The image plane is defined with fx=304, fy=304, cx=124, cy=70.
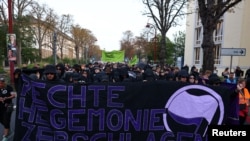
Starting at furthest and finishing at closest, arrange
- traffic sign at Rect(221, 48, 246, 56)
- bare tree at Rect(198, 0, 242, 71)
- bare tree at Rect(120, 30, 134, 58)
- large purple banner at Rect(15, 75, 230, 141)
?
bare tree at Rect(120, 30, 134, 58) < bare tree at Rect(198, 0, 242, 71) < traffic sign at Rect(221, 48, 246, 56) < large purple banner at Rect(15, 75, 230, 141)

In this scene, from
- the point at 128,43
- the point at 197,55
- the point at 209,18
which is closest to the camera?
the point at 209,18

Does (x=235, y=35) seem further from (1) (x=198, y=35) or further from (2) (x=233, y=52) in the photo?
(2) (x=233, y=52)

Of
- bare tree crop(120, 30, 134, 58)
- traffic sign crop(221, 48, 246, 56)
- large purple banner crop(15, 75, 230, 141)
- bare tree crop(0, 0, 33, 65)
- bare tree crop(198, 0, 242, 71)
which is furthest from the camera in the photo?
bare tree crop(120, 30, 134, 58)

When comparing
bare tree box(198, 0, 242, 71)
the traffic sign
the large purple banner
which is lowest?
the large purple banner

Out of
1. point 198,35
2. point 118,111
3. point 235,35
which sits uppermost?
point 198,35

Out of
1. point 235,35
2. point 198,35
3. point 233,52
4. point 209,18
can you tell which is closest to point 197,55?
point 198,35

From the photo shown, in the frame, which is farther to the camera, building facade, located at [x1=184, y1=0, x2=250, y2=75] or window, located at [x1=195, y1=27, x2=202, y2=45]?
window, located at [x1=195, y1=27, x2=202, y2=45]

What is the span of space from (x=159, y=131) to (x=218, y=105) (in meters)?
1.15

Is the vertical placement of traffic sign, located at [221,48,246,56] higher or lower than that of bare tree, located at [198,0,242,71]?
lower

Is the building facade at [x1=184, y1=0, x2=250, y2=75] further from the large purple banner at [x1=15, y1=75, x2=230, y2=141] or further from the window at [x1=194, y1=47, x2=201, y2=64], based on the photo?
the large purple banner at [x1=15, y1=75, x2=230, y2=141]

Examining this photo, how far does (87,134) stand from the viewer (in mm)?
5195

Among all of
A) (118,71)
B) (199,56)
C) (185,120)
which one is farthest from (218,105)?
(199,56)

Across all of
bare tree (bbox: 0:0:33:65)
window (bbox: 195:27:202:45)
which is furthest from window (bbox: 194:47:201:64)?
bare tree (bbox: 0:0:33:65)

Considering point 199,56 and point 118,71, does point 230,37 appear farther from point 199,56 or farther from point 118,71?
point 118,71
